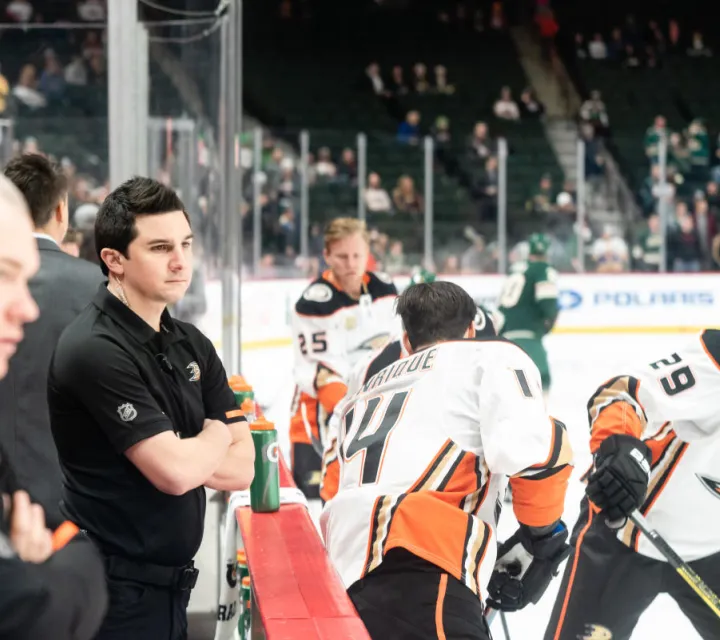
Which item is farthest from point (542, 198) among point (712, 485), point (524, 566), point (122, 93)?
point (524, 566)

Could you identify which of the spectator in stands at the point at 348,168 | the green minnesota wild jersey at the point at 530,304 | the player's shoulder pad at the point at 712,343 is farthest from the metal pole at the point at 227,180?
the spectator in stands at the point at 348,168

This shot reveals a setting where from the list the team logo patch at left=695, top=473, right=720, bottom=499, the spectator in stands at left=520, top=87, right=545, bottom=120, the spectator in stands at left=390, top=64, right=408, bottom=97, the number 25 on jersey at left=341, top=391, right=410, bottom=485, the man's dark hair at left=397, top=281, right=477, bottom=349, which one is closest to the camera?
the number 25 on jersey at left=341, top=391, right=410, bottom=485

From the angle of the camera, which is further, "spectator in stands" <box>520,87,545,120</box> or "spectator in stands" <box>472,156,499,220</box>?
"spectator in stands" <box>520,87,545,120</box>

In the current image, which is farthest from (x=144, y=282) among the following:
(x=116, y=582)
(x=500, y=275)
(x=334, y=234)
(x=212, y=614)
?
(x=500, y=275)

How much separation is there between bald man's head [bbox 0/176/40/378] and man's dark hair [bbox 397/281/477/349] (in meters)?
1.33

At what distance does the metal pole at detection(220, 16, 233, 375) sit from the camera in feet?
14.1

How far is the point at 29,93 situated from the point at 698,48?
13.7 m

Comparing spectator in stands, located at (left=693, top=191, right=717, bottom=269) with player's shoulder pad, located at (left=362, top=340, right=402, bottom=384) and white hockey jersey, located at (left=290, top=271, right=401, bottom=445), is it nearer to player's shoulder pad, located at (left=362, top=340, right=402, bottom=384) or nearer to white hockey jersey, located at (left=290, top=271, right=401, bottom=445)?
white hockey jersey, located at (left=290, top=271, right=401, bottom=445)

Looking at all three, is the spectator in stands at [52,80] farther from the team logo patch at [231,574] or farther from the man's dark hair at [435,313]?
the man's dark hair at [435,313]

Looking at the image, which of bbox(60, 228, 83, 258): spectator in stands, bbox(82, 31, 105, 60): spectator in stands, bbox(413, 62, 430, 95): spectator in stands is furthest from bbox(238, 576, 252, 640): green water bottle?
bbox(413, 62, 430, 95): spectator in stands

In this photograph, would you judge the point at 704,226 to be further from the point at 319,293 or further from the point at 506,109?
the point at 319,293

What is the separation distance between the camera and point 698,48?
16.7m

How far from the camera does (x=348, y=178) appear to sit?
11.0 m

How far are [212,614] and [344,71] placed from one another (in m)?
14.1
